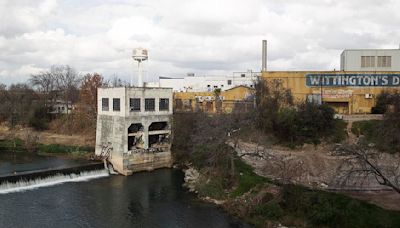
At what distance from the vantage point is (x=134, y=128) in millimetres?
40594

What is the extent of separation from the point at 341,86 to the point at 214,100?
18212mm

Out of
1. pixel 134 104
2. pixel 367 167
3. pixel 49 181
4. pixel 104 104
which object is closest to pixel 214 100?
pixel 134 104

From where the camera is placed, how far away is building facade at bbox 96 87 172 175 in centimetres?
3728

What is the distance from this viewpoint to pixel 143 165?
38.2m

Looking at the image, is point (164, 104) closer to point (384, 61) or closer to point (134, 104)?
point (134, 104)

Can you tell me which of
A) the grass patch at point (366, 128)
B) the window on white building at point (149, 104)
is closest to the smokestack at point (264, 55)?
the grass patch at point (366, 128)

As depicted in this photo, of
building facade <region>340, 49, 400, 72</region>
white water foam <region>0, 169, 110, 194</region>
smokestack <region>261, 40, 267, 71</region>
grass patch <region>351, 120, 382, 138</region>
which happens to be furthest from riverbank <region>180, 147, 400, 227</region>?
smokestack <region>261, 40, 267, 71</region>

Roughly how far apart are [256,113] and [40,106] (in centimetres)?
3604

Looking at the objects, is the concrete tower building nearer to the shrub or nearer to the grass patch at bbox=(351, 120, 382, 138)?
the shrub

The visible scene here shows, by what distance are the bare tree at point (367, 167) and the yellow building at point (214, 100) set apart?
2056 cm

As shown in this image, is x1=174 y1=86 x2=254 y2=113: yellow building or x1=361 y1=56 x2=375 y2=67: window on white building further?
x1=174 y1=86 x2=254 y2=113: yellow building

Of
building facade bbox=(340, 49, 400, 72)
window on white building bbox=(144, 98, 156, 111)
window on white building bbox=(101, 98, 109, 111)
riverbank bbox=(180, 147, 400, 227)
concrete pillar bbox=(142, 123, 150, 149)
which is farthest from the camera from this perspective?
building facade bbox=(340, 49, 400, 72)

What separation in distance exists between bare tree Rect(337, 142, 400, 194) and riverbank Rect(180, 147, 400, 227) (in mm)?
1611

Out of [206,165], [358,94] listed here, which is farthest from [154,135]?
[358,94]
